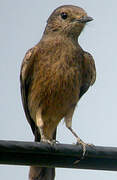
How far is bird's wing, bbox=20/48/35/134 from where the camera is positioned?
24.9 feet

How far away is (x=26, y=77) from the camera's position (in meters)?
7.79

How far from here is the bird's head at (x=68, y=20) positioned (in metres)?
7.68

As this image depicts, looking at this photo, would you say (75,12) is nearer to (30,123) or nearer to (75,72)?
(75,72)

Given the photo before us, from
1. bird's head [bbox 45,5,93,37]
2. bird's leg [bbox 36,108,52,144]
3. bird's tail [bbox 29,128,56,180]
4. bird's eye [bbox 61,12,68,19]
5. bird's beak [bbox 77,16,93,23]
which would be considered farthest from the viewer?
bird's eye [bbox 61,12,68,19]

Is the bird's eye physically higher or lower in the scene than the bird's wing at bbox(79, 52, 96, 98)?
higher

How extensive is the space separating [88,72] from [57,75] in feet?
2.46

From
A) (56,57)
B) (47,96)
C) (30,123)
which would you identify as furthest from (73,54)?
(30,123)

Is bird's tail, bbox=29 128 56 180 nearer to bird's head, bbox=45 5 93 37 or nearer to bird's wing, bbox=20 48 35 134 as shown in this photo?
bird's wing, bbox=20 48 35 134

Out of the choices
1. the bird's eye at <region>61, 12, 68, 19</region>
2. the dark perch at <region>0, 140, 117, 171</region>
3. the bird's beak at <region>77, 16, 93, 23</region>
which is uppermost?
Answer: the bird's eye at <region>61, 12, 68, 19</region>

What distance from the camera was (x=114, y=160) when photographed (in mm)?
3777

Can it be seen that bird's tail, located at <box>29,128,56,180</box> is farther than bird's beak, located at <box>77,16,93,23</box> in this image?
No

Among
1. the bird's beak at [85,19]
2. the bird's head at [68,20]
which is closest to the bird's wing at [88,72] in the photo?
the bird's head at [68,20]

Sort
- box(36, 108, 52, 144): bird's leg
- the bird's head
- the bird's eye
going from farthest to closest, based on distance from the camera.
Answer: the bird's eye, the bird's head, box(36, 108, 52, 144): bird's leg

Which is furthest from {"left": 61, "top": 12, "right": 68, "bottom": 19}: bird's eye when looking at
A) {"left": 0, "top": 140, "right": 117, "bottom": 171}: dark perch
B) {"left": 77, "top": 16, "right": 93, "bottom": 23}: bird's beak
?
{"left": 0, "top": 140, "right": 117, "bottom": 171}: dark perch
